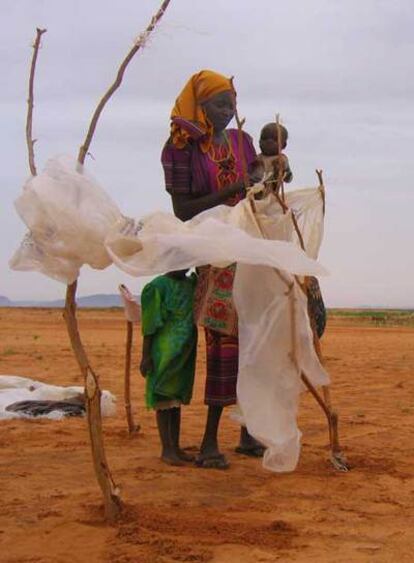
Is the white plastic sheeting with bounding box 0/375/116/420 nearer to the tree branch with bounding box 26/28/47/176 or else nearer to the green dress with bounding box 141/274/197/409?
the green dress with bounding box 141/274/197/409

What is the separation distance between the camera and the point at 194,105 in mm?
4641

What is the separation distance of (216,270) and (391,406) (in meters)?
3.22

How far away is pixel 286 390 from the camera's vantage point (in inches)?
146

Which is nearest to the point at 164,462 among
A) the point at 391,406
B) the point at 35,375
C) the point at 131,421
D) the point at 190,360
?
the point at 190,360

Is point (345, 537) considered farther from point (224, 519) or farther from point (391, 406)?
point (391, 406)

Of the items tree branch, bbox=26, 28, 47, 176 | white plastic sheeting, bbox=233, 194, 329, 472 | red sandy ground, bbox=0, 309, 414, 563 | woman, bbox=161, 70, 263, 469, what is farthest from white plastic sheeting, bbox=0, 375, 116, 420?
tree branch, bbox=26, 28, 47, 176

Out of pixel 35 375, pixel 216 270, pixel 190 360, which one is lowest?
pixel 35 375

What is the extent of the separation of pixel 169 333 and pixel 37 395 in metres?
2.58

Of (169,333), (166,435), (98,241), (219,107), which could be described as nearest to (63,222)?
(98,241)

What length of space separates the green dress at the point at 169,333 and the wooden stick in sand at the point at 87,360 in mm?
1147

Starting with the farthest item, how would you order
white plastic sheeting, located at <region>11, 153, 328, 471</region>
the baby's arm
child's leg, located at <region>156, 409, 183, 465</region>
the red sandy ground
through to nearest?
1. child's leg, located at <region>156, 409, 183, 465</region>
2. the baby's arm
3. white plastic sheeting, located at <region>11, 153, 328, 471</region>
4. the red sandy ground

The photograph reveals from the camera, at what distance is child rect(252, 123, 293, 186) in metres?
4.46

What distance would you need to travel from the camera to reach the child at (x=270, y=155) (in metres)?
4.46

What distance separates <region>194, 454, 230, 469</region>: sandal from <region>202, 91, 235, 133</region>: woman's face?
176 centimetres
